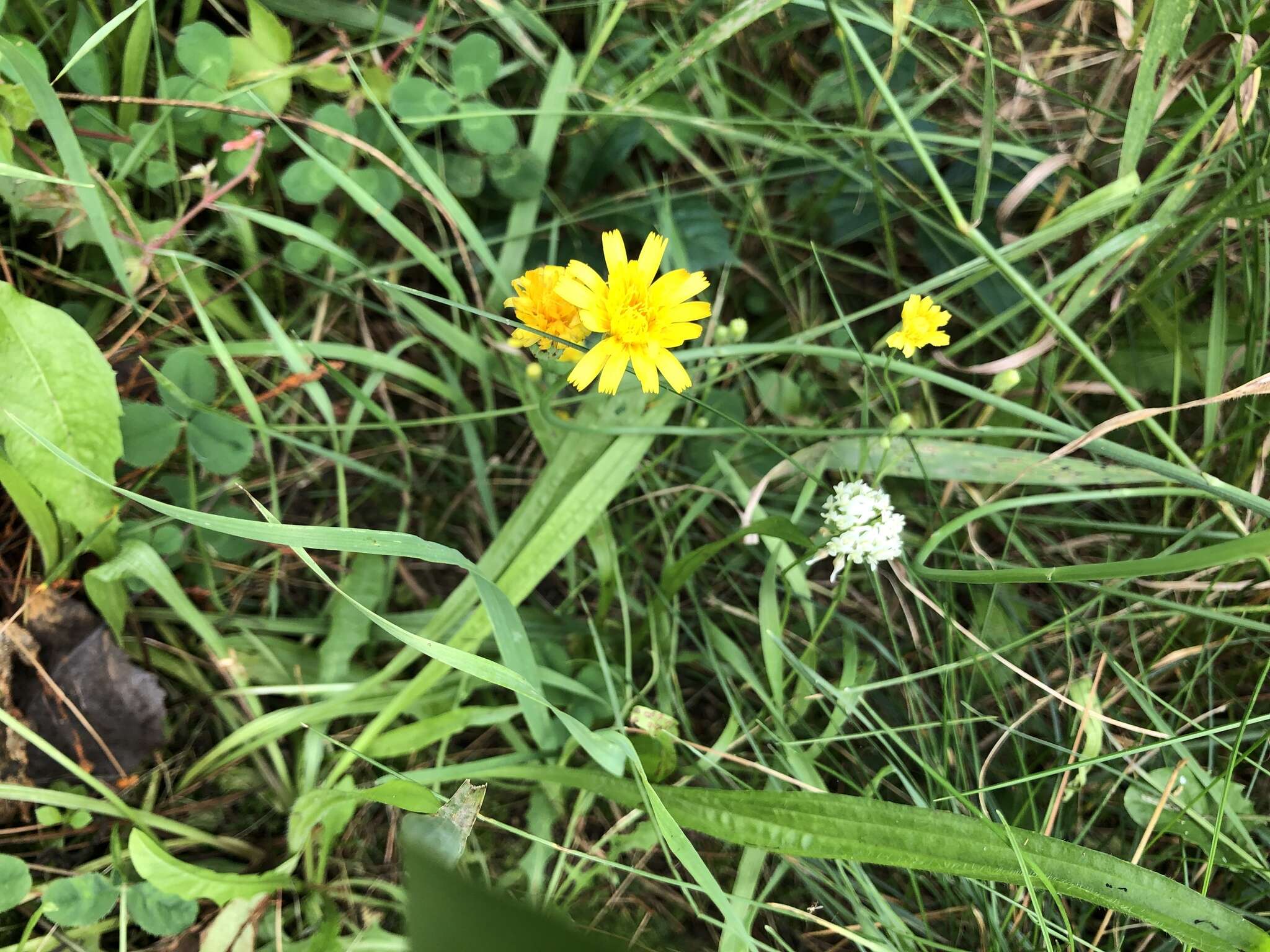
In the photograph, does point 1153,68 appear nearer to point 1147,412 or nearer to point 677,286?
point 1147,412

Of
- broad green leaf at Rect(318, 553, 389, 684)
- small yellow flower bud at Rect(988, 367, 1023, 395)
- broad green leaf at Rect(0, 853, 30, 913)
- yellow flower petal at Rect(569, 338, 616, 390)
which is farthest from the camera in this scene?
broad green leaf at Rect(318, 553, 389, 684)

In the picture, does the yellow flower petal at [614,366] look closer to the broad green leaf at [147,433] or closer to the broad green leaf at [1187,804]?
the broad green leaf at [147,433]

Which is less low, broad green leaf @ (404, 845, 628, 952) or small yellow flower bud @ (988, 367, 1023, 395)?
small yellow flower bud @ (988, 367, 1023, 395)

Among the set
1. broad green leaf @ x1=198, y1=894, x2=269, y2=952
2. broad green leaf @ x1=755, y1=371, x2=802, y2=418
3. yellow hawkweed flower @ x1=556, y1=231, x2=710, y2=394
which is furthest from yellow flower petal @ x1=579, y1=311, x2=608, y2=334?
broad green leaf @ x1=198, y1=894, x2=269, y2=952

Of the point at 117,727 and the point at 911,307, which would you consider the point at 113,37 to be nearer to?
the point at 117,727

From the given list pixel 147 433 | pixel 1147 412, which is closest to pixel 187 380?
pixel 147 433

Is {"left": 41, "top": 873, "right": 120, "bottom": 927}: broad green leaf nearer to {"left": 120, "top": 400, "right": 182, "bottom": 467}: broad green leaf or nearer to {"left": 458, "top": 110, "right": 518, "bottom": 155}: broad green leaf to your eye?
{"left": 120, "top": 400, "right": 182, "bottom": 467}: broad green leaf
